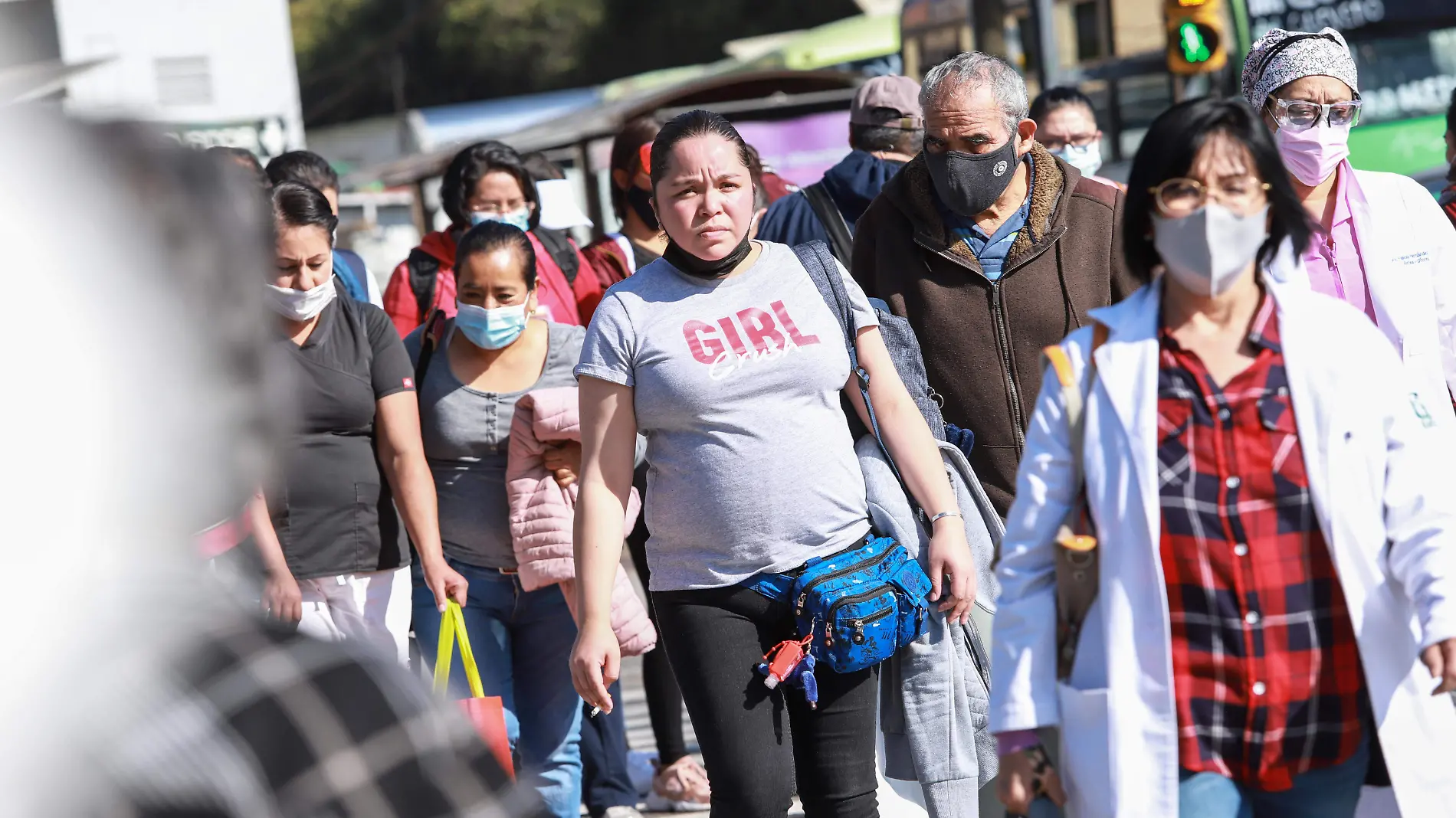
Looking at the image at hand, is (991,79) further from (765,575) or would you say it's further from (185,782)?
(185,782)

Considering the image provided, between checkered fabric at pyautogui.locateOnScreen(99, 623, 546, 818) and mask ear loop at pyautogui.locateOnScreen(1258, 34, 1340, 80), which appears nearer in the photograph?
checkered fabric at pyautogui.locateOnScreen(99, 623, 546, 818)

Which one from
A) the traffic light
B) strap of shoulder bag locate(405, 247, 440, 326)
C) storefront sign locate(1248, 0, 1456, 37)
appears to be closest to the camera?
strap of shoulder bag locate(405, 247, 440, 326)

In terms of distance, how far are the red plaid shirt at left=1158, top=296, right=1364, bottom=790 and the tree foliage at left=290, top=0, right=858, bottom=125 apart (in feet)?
144

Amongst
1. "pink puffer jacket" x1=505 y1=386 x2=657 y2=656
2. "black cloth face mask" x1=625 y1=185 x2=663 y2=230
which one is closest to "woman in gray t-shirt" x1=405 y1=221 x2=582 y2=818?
"pink puffer jacket" x1=505 y1=386 x2=657 y2=656

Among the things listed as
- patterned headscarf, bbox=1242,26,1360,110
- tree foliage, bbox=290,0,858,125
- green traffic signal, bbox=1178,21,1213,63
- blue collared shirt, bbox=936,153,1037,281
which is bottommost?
blue collared shirt, bbox=936,153,1037,281

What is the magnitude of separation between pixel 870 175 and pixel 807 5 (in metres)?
41.9

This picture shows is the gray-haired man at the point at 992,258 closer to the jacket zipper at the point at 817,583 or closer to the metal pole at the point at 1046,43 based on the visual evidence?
the jacket zipper at the point at 817,583

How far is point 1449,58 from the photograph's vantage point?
41.7 ft

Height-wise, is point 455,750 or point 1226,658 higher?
point 455,750

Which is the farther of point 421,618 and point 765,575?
point 421,618

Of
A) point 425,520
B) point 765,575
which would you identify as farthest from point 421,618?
point 765,575

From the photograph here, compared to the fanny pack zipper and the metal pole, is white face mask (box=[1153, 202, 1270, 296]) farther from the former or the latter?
the metal pole

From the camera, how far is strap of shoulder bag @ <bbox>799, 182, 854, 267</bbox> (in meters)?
5.28

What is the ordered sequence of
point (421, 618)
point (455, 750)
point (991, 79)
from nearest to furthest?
point (455, 750), point (991, 79), point (421, 618)
